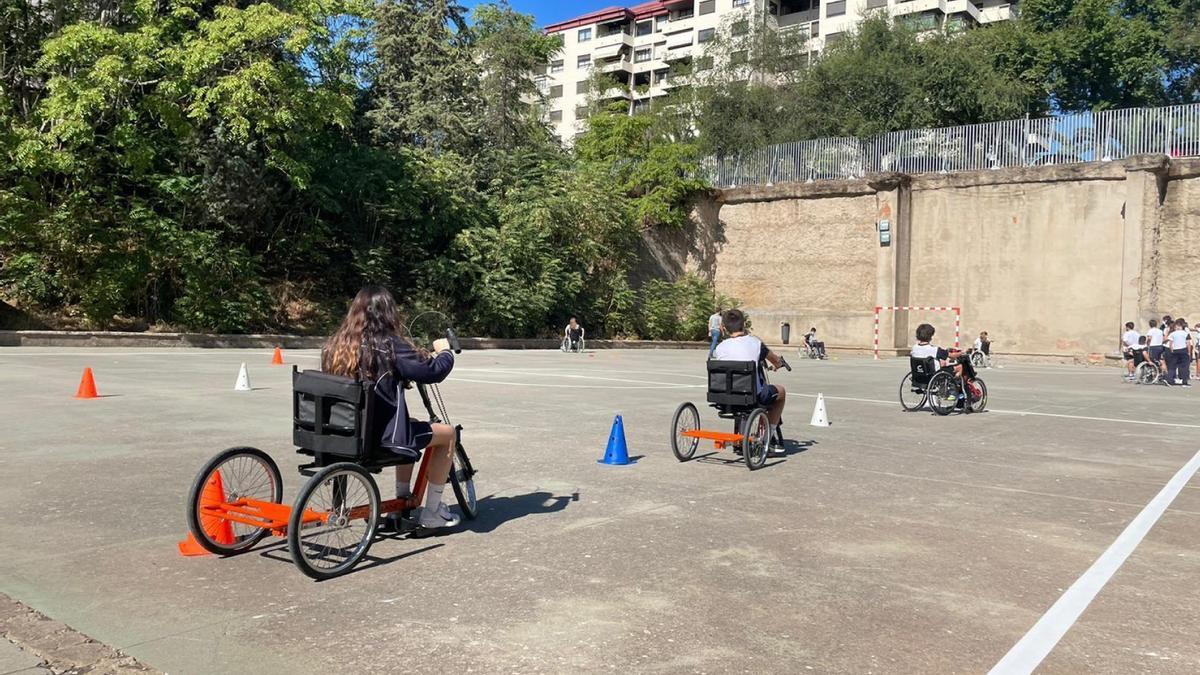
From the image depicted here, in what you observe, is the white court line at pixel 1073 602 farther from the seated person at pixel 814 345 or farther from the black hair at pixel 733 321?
the seated person at pixel 814 345

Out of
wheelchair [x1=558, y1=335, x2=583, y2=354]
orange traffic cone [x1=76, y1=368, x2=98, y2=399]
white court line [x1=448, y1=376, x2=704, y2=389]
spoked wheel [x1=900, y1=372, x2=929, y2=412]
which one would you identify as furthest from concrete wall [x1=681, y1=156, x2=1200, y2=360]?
orange traffic cone [x1=76, y1=368, x2=98, y2=399]

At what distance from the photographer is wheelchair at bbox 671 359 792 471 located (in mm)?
8391

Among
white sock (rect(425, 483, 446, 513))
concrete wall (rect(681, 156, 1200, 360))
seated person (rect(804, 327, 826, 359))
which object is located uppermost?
concrete wall (rect(681, 156, 1200, 360))

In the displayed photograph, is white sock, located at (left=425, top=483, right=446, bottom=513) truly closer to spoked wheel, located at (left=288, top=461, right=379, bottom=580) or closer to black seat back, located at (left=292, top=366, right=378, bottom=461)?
spoked wheel, located at (left=288, top=461, right=379, bottom=580)

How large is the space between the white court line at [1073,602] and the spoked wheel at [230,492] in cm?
408

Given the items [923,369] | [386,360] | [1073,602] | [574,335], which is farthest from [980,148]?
[386,360]

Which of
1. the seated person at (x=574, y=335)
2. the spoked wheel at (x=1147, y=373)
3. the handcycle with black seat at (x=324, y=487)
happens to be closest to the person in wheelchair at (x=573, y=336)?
the seated person at (x=574, y=335)

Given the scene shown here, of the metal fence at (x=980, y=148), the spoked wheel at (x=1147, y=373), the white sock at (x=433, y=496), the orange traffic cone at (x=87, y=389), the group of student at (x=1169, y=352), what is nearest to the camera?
the white sock at (x=433, y=496)

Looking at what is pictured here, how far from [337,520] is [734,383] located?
4.69 metres

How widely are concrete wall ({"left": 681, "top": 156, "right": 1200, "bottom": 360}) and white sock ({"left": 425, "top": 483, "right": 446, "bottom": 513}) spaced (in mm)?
30767

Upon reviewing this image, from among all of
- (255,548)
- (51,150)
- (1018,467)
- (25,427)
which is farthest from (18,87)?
(1018,467)

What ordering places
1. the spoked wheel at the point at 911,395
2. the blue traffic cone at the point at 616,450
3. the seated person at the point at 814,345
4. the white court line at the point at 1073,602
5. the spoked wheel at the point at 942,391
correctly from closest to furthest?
the white court line at the point at 1073,602 → the blue traffic cone at the point at 616,450 → the spoked wheel at the point at 942,391 → the spoked wheel at the point at 911,395 → the seated person at the point at 814,345

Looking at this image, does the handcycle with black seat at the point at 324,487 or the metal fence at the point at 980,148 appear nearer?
the handcycle with black seat at the point at 324,487

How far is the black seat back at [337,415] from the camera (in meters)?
4.95
